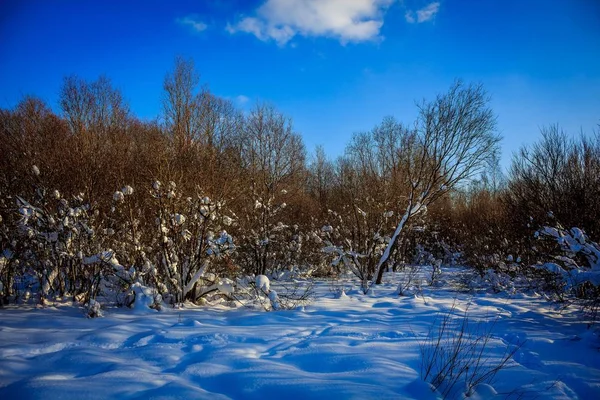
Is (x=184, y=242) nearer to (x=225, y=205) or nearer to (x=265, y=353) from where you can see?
(x=225, y=205)

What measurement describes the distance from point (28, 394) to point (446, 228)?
60.3ft

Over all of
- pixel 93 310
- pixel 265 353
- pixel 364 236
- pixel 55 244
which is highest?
pixel 364 236

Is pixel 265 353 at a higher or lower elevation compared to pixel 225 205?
lower

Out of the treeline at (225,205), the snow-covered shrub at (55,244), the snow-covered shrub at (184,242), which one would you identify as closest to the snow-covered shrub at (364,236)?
the treeline at (225,205)

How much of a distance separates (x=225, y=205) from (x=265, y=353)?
3656 millimetres

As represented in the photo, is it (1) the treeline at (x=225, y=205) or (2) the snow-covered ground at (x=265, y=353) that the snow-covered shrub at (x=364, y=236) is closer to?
(1) the treeline at (x=225, y=205)

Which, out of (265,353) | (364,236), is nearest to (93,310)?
(265,353)

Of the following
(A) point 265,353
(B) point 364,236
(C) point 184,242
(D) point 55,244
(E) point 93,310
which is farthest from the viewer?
(B) point 364,236

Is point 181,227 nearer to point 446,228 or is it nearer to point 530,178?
point 530,178

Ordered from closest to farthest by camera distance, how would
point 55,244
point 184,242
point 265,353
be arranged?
point 265,353 < point 55,244 < point 184,242

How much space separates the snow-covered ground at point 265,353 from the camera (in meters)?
2.57

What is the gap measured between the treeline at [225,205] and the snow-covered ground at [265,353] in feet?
2.94

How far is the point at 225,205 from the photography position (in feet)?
21.3

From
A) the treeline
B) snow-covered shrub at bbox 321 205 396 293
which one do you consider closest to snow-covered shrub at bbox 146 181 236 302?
the treeline
